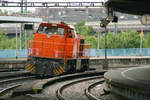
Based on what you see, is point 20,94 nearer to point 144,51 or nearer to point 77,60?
point 77,60

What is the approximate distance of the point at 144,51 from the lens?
39281 mm

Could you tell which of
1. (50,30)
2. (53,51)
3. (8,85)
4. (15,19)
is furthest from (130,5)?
(15,19)

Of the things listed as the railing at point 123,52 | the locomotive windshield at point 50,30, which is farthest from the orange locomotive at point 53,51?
the railing at point 123,52

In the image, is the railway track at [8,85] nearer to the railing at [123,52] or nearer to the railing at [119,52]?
the railing at [119,52]

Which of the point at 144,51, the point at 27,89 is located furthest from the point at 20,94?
the point at 144,51

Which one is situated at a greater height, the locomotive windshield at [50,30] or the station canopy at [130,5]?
the station canopy at [130,5]

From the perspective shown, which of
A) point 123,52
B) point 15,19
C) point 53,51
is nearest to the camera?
point 53,51

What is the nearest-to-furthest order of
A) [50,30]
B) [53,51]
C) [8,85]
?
[8,85], [53,51], [50,30]

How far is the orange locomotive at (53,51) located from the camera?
15969mm

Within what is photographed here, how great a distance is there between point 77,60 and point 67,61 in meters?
1.41

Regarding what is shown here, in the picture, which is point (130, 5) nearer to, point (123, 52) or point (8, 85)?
point (8, 85)

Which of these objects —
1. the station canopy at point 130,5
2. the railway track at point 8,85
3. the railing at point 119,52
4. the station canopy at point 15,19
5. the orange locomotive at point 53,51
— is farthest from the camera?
the railing at point 119,52

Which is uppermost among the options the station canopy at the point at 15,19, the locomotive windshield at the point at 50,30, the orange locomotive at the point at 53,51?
the station canopy at the point at 15,19

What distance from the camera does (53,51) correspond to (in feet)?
54.6
